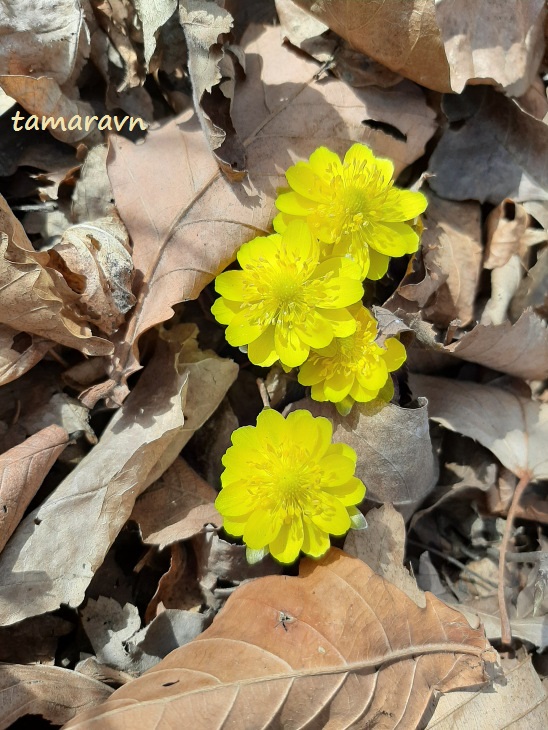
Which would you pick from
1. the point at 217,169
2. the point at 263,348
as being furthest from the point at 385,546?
the point at 217,169

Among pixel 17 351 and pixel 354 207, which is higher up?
pixel 354 207

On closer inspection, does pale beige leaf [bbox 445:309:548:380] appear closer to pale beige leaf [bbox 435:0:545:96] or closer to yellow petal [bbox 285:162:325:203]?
yellow petal [bbox 285:162:325:203]

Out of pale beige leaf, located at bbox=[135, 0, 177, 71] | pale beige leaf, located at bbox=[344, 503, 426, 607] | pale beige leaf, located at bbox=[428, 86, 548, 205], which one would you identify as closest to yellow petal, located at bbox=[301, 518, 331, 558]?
pale beige leaf, located at bbox=[344, 503, 426, 607]

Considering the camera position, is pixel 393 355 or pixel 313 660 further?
pixel 393 355

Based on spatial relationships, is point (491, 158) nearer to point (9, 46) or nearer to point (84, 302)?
point (84, 302)

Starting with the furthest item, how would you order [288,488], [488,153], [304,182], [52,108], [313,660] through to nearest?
[488,153], [52,108], [304,182], [288,488], [313,660]

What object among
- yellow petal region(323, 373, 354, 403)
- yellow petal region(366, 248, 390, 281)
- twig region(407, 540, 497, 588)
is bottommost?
twig region(407, 540, 497, 588)

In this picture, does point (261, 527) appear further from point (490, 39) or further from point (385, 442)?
point (490, 39)

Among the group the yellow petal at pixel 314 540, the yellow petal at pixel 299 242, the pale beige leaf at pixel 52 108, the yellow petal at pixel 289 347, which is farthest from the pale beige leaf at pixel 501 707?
the pale beige leaf at pixel 52 108
